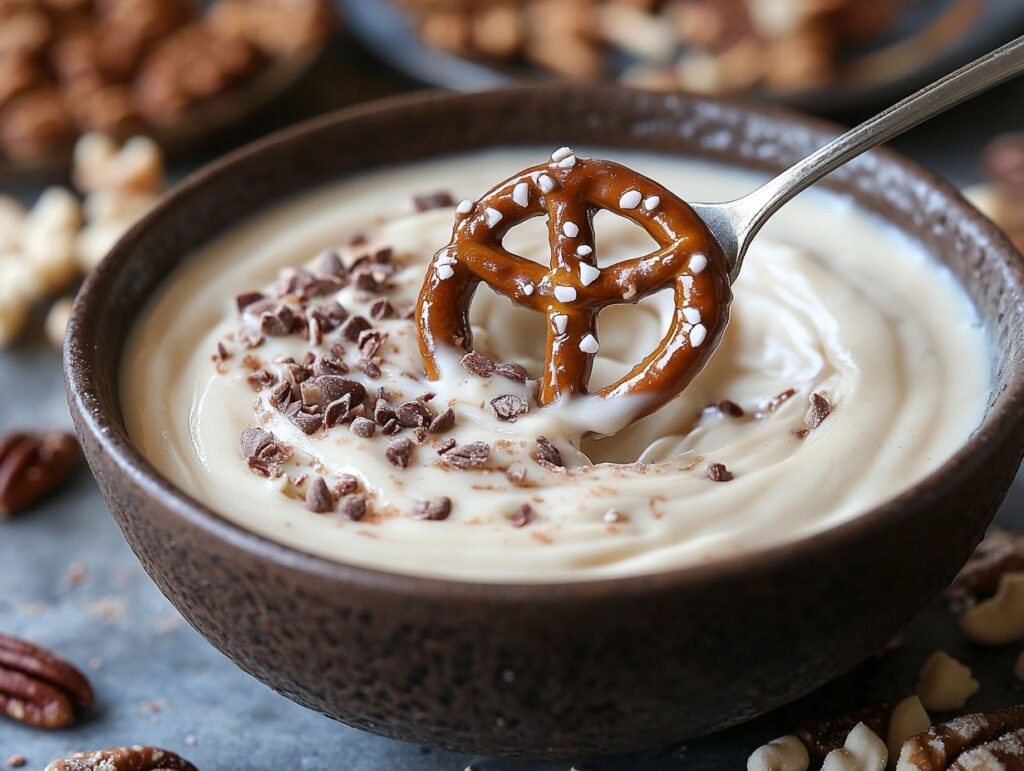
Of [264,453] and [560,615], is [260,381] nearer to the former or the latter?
[264,453]

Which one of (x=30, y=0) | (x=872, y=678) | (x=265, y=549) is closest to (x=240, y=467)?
(x=265, y=549)

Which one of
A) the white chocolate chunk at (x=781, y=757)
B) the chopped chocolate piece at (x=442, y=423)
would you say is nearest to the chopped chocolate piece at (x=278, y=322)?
the chopped chocolate piece at (x=442, y=423)

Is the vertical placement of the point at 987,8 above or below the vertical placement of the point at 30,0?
above

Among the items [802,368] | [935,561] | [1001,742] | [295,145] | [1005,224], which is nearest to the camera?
[935,561]

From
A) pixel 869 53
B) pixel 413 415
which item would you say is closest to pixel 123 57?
pixel 869 53

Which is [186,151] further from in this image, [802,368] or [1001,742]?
[1001,742]

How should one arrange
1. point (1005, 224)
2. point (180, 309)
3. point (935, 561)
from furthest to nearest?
point (1005, 224), point (180, 309), point (935, 561)

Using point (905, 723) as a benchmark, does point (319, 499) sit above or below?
above
